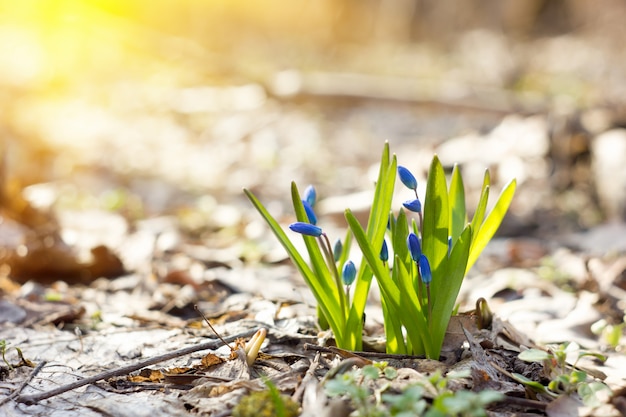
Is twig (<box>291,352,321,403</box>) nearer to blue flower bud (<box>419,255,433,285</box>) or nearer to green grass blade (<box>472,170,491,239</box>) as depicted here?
blue flower bud (<box>419,255,433,285</box>)

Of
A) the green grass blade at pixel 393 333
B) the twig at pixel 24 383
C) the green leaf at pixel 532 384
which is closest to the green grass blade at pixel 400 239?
the green grass blade at pixel 393 333

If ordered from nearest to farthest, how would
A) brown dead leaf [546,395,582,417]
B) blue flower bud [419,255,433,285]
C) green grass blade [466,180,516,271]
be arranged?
1. brown dead leaf [546,395,582,417]
2. blue flower bud [419,255,433,285]
3. green grass blade [466,180,516,271]

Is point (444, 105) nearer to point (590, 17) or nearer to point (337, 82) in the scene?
point (337, 82)

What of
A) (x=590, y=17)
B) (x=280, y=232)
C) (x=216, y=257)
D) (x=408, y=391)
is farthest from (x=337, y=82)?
(x=590, y=17)

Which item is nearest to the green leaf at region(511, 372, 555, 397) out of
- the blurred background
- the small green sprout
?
the small green sprout

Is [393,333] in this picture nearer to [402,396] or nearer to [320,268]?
[320,268]

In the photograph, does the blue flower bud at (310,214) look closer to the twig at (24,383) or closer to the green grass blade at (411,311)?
the green grass blade at (411,311)
